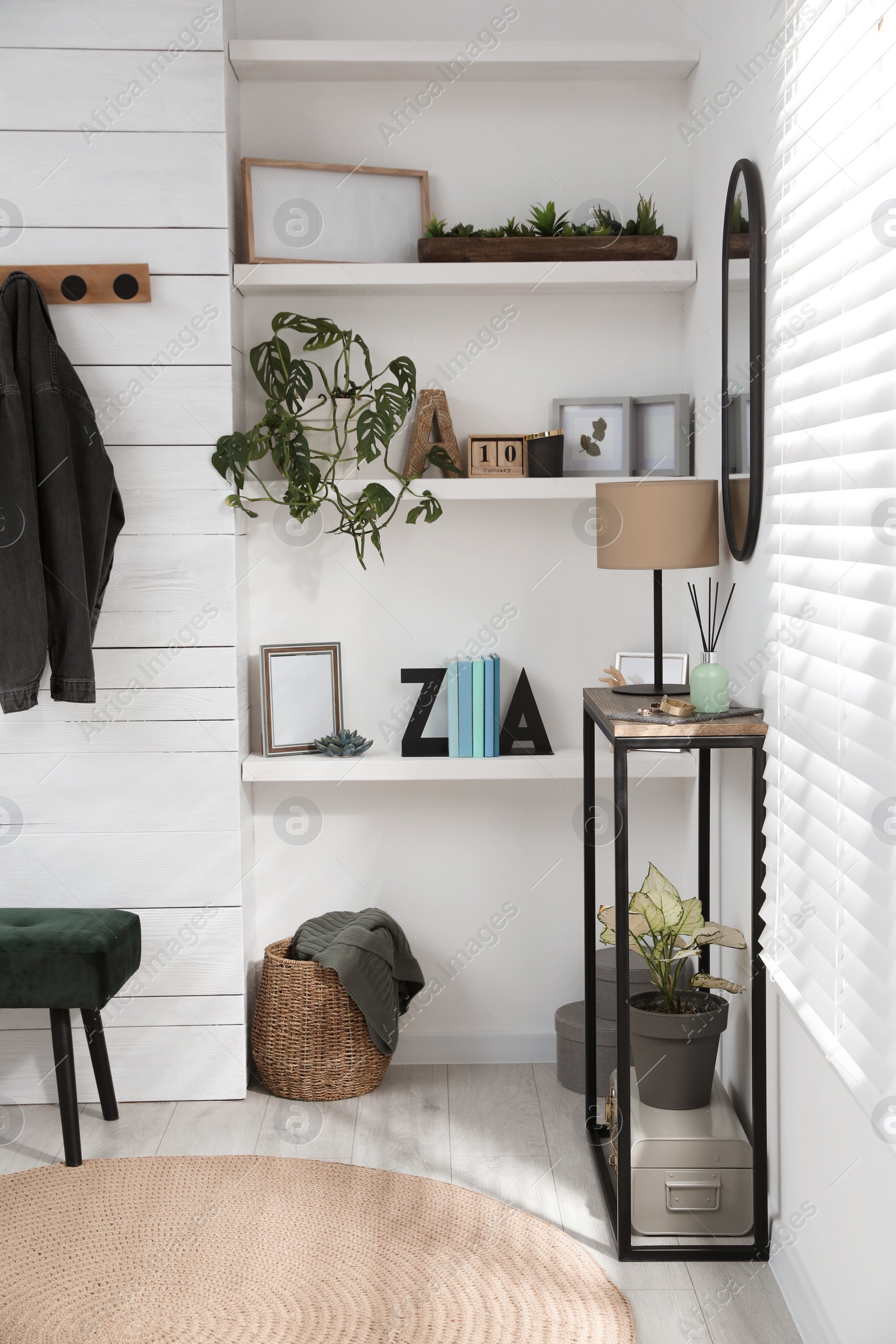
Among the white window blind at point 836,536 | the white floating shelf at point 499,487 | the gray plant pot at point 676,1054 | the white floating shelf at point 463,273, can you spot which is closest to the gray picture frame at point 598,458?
the white floating shelf at point 499,487

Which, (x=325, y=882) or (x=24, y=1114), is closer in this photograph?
(x=24, y=1114)

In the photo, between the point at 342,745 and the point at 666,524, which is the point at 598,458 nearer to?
the point at 666,524

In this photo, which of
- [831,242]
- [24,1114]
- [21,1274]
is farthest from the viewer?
[24,1114]

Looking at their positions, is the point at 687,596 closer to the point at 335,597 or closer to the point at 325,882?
the point at 335,597

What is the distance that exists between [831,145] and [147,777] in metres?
1.99

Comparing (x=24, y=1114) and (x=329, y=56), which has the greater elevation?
(x=329, y=56)

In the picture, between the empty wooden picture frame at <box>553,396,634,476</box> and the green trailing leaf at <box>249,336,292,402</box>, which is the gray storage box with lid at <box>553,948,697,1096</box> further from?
the green trailing leaf at <box>249,336,292,402</box>

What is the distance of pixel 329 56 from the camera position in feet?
8.50

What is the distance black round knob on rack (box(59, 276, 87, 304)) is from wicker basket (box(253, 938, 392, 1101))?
167 cm

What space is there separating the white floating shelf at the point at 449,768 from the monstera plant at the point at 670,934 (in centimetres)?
58

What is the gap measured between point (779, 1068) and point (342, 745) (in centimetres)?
129

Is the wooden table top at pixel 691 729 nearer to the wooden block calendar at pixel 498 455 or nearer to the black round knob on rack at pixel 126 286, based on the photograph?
the wooden block calendar at pixel 498 455

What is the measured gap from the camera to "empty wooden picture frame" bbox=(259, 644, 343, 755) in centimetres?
278

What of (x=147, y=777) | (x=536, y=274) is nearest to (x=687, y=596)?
(x=536, y=274)
